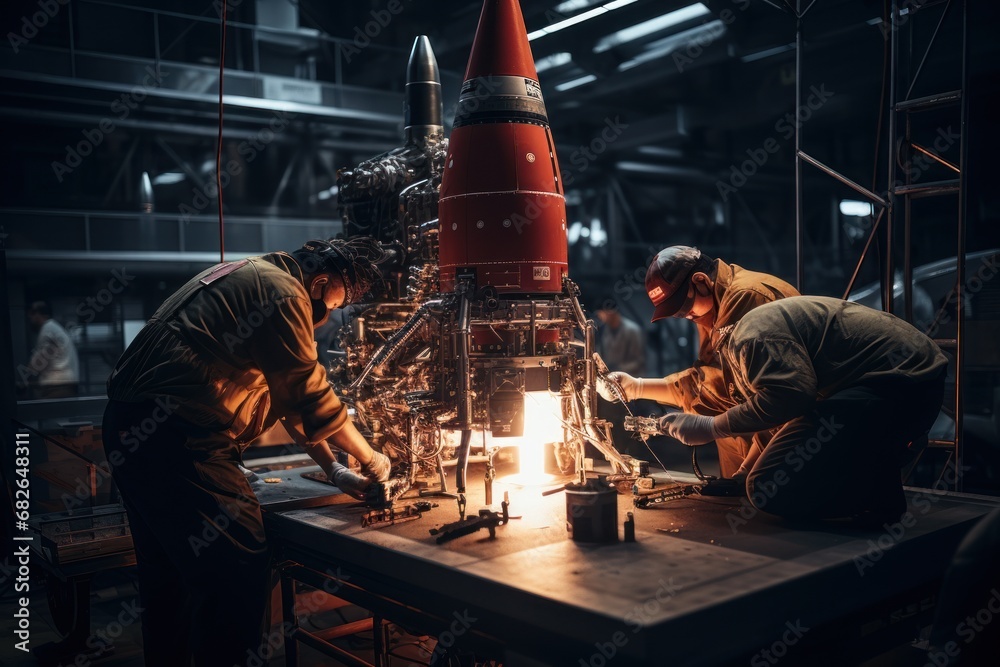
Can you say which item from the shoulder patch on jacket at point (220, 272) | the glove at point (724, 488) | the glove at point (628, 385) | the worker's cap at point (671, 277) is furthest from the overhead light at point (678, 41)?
the shoulder patch on jacket at point (220, 272)

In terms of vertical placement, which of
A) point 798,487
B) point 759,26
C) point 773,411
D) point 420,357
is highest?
point 759,26

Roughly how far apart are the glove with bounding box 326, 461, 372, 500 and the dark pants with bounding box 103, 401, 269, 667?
29.5 inches

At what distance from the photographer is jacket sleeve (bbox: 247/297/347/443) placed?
4.39 m

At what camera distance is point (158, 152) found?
66.2 ft

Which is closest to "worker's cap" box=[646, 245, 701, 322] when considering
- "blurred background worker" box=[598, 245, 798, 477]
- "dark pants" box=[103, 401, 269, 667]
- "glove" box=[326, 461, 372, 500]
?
"blurred background worker" box=[598, 245, 798, 477]

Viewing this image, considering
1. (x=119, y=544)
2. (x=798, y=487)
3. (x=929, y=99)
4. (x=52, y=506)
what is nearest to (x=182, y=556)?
(x=119, y=544)

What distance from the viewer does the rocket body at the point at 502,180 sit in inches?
205

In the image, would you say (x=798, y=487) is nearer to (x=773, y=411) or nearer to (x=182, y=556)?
(x=773, y=411)

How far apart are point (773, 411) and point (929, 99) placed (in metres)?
3.55

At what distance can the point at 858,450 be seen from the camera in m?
4.32

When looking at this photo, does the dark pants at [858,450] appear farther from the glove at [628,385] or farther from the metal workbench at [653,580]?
the glove at [628,385]

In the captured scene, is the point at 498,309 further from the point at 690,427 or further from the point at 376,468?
the point at 690,427

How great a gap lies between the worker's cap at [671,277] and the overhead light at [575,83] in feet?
27.4

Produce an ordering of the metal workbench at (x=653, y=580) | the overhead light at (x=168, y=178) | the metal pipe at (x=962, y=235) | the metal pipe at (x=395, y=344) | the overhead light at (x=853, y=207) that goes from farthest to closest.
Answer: the overhead light at (x=168, y=178) < the overhead light at (x=853, y=207) < the metal pipe at (x=962, y=235) < the metal pipe at (x=395, y=344) < the metal workbench at (x=653, y=580)
